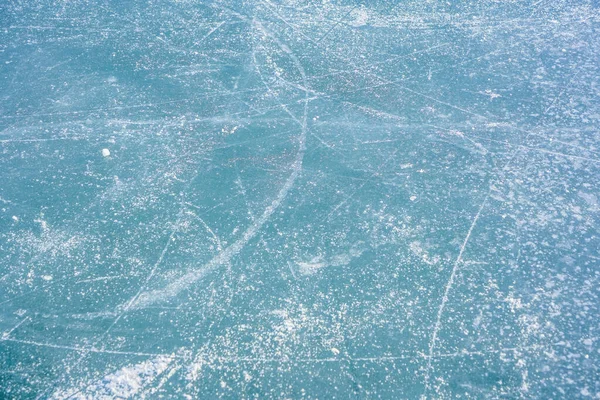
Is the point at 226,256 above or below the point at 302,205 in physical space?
below

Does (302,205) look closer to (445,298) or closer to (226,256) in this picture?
(226,256)

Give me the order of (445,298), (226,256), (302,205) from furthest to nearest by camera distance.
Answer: (302,205), (226,256), (445,298)

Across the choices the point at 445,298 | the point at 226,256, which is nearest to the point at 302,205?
the point at 226,256

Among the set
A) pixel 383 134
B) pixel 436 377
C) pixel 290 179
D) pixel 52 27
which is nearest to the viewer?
pixel 436 377

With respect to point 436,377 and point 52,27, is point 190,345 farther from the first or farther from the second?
point 52,27

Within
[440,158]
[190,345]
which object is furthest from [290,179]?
[190,345]

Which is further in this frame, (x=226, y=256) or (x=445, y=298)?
(x=226, y=256)

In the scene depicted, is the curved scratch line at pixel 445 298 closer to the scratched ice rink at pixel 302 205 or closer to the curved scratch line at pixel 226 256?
the scratched ice rink at pixel 302 205

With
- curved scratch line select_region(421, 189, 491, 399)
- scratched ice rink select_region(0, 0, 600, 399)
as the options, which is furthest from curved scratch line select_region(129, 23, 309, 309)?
curved scratch line select_region(421, 189, 491, 399)

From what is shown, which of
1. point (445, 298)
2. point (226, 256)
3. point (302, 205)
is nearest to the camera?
point (445, 298)
